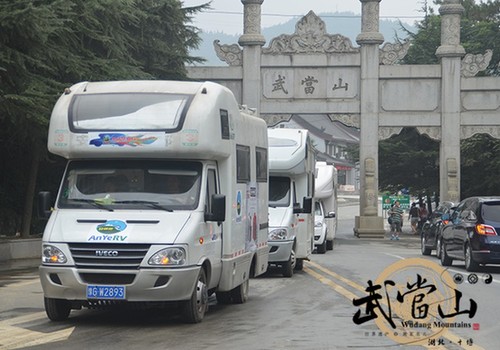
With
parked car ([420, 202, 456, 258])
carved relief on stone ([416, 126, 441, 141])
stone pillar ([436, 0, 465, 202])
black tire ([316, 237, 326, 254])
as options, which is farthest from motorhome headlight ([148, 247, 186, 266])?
carved relief on stone ([416, 126, 441, 141])

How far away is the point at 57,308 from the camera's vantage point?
13148 millimetres

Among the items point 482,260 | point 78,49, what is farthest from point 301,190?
point 78,49

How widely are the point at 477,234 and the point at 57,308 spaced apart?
1223cm

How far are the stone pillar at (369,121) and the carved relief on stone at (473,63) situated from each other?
4172 mm

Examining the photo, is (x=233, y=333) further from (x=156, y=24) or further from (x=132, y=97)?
(x=156, y=24)

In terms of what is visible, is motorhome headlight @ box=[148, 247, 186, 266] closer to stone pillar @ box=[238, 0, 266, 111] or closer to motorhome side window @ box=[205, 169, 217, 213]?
motorhome side window @ box=[205, 169, 217, 213]

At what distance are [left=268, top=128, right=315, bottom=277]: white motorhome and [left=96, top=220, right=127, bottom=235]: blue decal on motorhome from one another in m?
8.28

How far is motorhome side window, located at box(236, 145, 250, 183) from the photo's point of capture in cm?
1497

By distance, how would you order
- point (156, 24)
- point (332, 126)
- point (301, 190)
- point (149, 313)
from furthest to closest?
point (332, 126), point (156, 24), point (301, 190), point (149, 313)

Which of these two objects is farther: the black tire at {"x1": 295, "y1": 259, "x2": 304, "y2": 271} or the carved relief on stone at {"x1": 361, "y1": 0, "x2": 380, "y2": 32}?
the carved relief on stone at {"x1": 361, "y1": 0, "x2": 380, "y2": 32}

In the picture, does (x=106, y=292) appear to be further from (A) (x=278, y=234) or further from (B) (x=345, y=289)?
(A) (x=278, y=234)

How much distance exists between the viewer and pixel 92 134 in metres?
13.1

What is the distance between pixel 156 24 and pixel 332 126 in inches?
3949

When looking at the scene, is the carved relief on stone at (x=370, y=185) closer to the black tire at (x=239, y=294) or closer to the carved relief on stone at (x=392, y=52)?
the carved relief on stone at (x=392, y=52)
